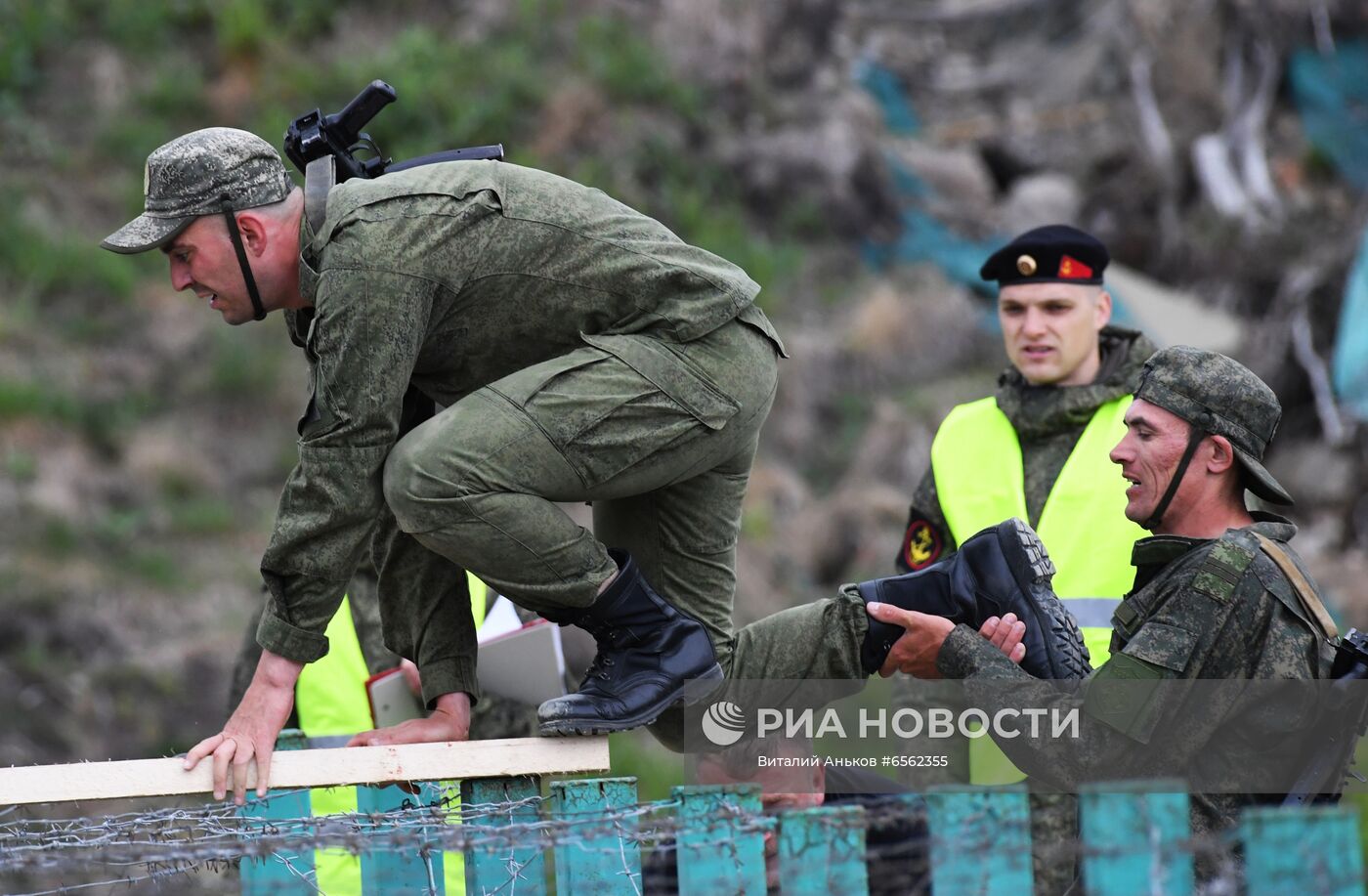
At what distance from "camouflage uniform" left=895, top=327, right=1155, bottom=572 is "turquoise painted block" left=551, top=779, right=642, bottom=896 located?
158 centimetres

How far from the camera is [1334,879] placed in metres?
2.04

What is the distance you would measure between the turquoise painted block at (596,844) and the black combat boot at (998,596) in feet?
2.68

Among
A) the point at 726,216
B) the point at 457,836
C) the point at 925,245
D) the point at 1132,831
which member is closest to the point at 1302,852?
the point at 1132,831

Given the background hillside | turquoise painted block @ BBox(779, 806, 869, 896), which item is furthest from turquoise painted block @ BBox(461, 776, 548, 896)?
the background hillside

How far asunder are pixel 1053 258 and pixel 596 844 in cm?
245

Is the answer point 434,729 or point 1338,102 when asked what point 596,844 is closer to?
point 434,729

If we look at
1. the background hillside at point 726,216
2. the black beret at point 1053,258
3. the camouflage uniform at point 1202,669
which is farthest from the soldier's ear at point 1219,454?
the background hillside at point 726,216

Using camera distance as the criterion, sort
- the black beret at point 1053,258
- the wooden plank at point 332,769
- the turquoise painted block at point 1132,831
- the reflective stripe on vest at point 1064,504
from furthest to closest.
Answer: the black beret at point 1053,258
the reflective stripe on vest at point 1064,504
the wooden plank at point 332,769
the turquoise painted block at point 1132,831

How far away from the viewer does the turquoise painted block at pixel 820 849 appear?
246 cm

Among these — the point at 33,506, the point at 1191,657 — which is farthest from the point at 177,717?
the point at 1191,657

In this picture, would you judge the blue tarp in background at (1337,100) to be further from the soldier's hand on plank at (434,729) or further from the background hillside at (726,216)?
the soldier's hand on plank at (434,729)

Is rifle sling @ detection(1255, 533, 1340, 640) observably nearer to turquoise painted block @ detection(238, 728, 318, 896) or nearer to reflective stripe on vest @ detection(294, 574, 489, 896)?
turquoise painted block @ detection(238, 728, 318, 896)

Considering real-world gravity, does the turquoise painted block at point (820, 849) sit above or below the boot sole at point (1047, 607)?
below

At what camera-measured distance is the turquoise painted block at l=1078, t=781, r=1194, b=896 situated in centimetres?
213
